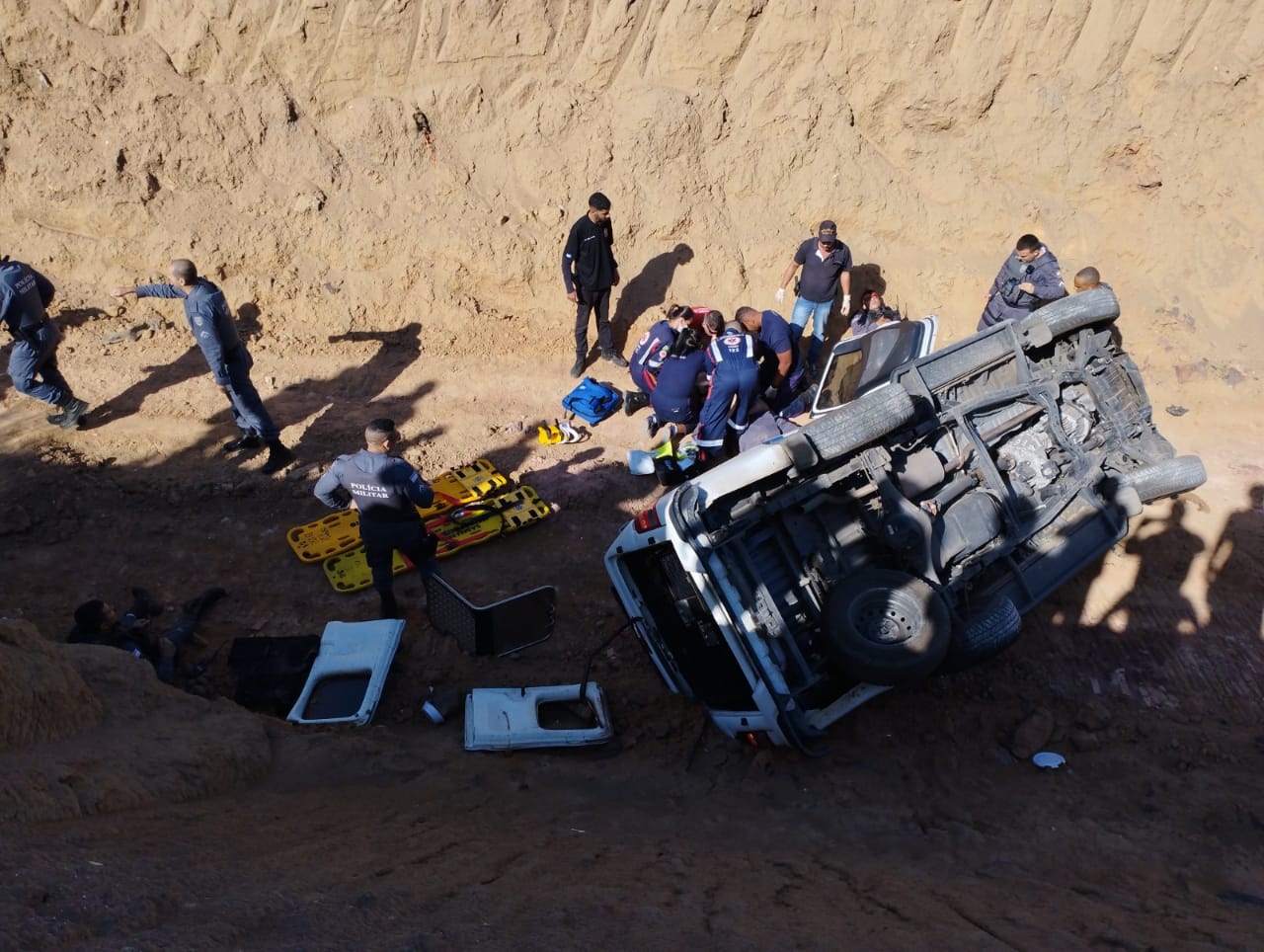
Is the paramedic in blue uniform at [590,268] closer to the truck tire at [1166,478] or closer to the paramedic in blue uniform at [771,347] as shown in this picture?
the paramedic in blue uniform at [771,347]

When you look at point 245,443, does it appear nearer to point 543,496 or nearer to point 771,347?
point 543,496

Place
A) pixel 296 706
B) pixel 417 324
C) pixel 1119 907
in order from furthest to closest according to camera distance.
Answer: pixel 417 324 < pixel 296 706 < pixel 1119 907

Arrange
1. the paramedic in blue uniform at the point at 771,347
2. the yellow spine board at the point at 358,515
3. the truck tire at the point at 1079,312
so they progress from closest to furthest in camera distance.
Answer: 1. the truck tire at the point at 1079,312
2. the yellow spine board at the point at 358,515
3. the paramedic in blue uniform at the point at 771,347

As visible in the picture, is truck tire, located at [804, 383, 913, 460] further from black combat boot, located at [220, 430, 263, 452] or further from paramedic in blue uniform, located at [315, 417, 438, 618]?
black combat boot, located at [220, 430, 263, 452]

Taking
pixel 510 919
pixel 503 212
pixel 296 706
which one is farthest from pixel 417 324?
pixel 510 919

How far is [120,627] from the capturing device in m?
5.76

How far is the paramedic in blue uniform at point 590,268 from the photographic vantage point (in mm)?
8812

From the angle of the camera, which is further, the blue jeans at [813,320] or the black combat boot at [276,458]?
the blue jeans at [813,320]

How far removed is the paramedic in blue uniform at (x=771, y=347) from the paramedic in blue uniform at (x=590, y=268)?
6.09 ft

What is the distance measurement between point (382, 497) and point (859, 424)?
3306mm

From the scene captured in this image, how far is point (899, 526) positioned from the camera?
507cm

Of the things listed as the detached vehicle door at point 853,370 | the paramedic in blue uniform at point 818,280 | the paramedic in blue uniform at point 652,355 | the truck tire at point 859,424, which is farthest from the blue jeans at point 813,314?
the truck tire at point 859,424

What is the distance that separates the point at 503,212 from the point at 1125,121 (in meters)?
8.08

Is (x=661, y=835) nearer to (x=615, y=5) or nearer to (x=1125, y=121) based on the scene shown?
(x=615, y=5)
